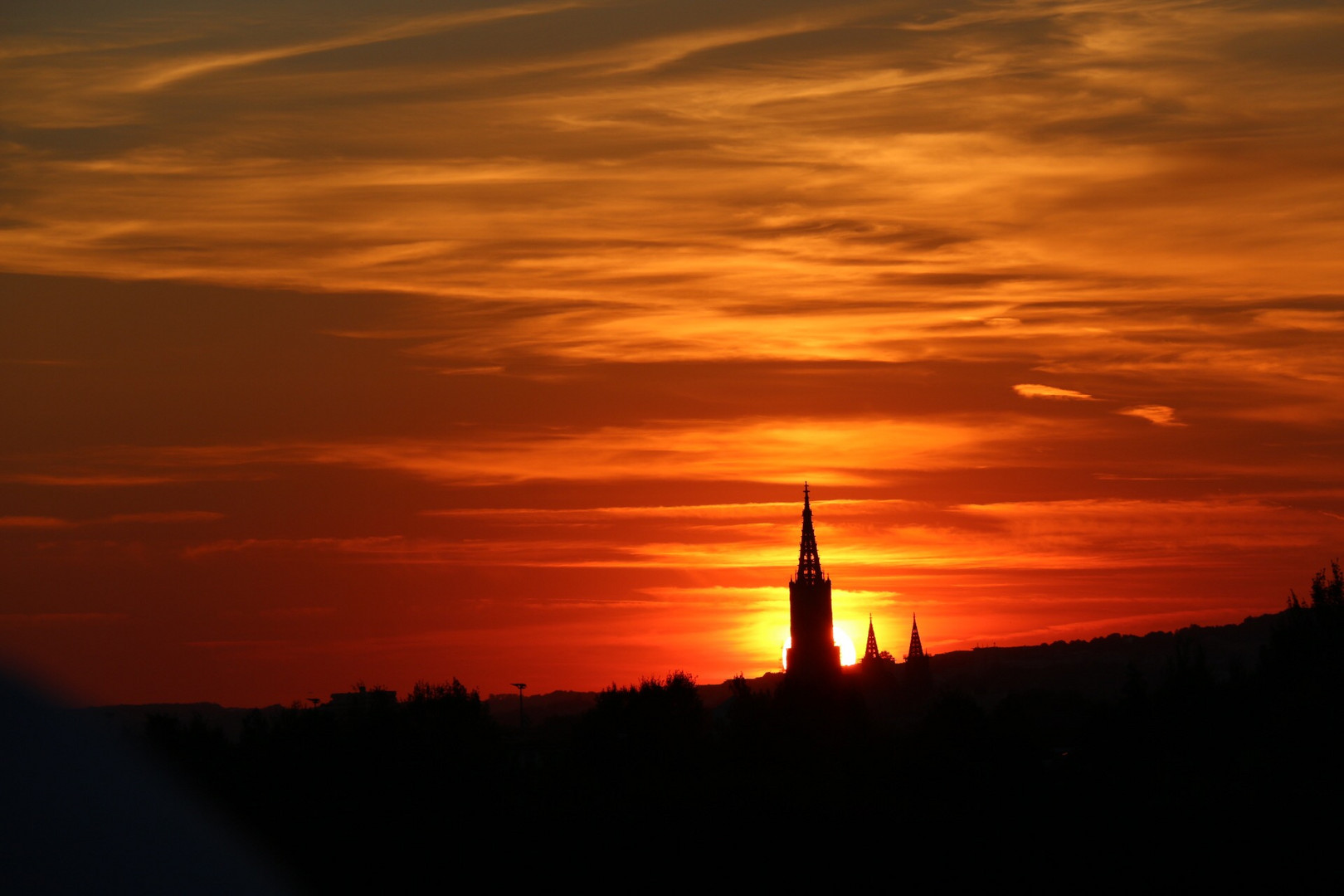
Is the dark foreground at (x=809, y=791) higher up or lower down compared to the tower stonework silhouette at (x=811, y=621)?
lower down

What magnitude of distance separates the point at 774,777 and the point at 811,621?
103816 millimetres

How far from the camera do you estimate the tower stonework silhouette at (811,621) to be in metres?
184

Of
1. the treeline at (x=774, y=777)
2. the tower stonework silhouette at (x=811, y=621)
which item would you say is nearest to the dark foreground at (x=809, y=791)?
the treeline at (x=774, y=777)

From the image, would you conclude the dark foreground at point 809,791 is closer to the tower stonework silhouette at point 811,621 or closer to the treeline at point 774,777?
the treeline at point 774,777

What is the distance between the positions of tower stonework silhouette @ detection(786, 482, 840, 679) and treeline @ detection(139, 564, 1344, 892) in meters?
65.0

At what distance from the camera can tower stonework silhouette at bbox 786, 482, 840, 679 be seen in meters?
184

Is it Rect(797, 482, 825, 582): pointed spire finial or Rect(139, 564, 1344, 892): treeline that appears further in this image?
Rect(797, 482, 825, 582): pointed spire finial

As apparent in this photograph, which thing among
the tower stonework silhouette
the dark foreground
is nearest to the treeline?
the dark foreground

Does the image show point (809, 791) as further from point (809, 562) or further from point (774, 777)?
point (809, 562)

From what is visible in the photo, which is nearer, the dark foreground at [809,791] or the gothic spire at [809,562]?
the dark foreground at [809,791]

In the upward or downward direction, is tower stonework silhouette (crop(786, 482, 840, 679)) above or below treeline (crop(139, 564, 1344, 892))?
above

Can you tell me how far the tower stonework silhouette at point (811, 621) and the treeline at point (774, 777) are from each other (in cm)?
6502

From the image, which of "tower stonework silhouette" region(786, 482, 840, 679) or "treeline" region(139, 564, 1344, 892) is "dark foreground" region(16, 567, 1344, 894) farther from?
"tower stonework silhouette" region(786, 482, 840, 679)

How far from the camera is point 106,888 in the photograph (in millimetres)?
63594
